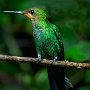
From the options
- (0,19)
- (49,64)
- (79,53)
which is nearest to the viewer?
(49,64)

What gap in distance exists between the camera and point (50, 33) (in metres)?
4.77

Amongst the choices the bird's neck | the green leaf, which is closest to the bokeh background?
the green leaf

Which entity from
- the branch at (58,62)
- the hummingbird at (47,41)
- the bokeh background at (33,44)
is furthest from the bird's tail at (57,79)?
the branch at (58,62)

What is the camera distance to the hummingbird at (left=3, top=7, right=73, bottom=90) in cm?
473

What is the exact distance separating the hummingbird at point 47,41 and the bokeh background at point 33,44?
394mm

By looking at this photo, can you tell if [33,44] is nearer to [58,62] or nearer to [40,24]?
[40,24]

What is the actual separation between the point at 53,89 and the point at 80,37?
1.64 metres

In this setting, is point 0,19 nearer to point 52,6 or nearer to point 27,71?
point 27,71

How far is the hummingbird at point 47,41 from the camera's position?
473cm

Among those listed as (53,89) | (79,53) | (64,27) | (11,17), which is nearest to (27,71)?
(11,17)

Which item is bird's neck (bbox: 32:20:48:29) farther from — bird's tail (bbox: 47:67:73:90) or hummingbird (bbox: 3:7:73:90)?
bird's tail (bbox: 47:67:73:90)

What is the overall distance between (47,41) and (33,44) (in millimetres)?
2761

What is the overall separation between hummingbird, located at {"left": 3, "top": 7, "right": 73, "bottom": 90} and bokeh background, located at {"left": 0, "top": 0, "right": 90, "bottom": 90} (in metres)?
0.39

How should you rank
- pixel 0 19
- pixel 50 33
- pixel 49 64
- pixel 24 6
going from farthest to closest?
pixel 0 19
pixel 24 6
pixel 50 33
pixel 49 64
